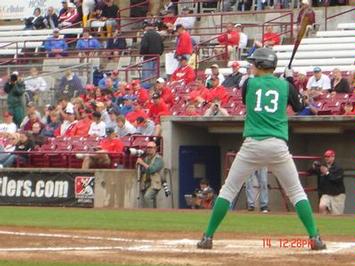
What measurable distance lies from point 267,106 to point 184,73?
1431 cm

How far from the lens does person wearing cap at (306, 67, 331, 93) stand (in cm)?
2141

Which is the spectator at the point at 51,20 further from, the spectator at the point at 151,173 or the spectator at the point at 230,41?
the spectator at the point at 151,173

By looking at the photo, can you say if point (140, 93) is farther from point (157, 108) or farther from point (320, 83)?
point (320, 83)

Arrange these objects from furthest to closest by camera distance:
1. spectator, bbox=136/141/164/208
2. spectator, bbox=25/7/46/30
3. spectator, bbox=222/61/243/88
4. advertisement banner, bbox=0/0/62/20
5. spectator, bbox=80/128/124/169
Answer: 1. advertisement banner, bbox=0/0/62/20
2. spectator, bbox=25/7/46/30
3. spectator, bbox=222/61/243/88
4. spectator, bbox=80/128/124/169
5. spectator, bbox=136/141/164/208

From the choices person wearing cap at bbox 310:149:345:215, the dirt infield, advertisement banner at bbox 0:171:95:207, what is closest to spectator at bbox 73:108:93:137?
→ advertisement banner at bbox 0:171:95:207

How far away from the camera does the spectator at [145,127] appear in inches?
865

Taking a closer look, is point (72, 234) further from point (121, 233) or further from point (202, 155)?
point (202, 155)

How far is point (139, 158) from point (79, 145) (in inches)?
75.6

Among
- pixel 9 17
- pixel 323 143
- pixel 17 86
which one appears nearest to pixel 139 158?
pixel 323 143

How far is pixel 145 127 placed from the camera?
2202cm

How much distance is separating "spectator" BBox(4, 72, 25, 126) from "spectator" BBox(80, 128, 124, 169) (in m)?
4.41

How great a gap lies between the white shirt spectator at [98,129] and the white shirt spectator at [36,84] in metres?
4.20

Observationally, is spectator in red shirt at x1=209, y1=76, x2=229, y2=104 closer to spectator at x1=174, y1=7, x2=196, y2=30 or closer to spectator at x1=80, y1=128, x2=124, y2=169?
spectator at x1=80, y1=128, x2=124, y2=169

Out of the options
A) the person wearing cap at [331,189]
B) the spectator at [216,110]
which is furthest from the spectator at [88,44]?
the person wearing cap at [331,189]
